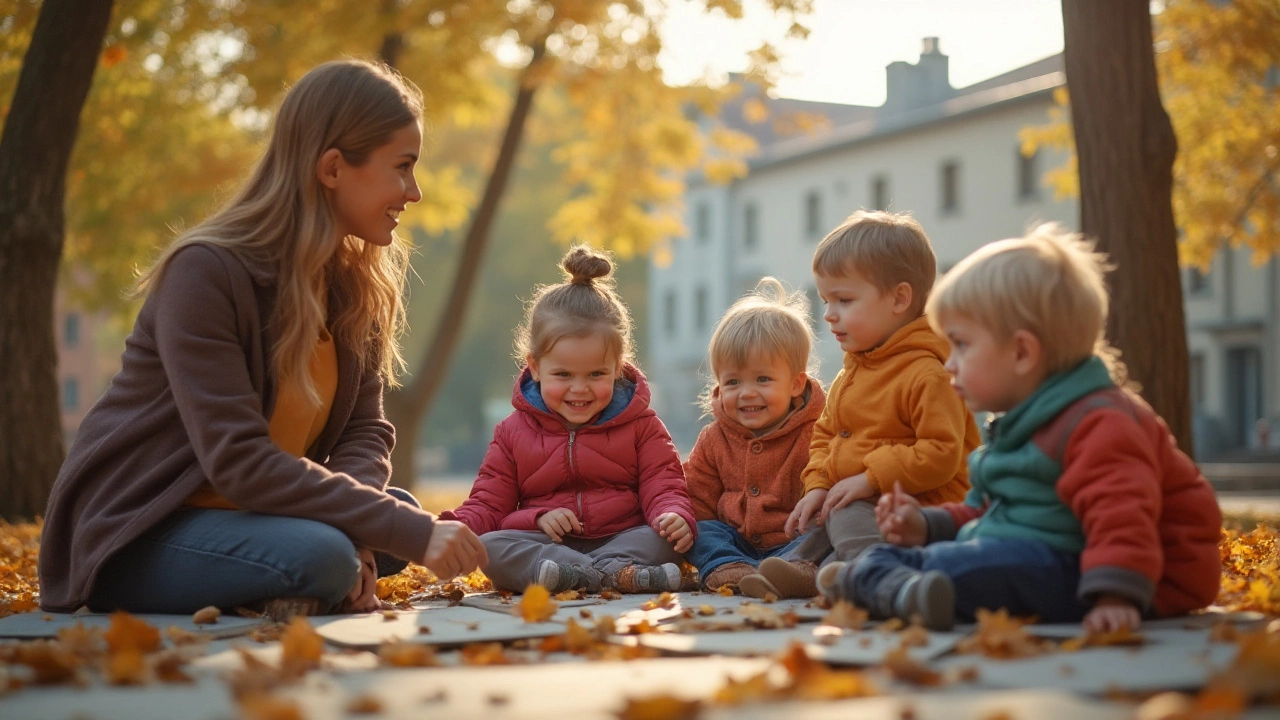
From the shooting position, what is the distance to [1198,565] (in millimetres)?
3607

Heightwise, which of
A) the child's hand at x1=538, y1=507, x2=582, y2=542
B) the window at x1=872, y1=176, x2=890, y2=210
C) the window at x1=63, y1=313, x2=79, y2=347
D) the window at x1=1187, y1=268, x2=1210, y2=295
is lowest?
the child's hand at x1=538, y1=507, x2=582, y2=542

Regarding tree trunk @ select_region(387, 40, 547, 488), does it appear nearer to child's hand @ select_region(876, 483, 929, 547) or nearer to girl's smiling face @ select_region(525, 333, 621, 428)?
girl's smiling face @ select_region(525, 333, 621, 428)

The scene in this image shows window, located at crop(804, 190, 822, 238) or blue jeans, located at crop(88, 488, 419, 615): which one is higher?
window, located at crop(804, 190, 822, 238)

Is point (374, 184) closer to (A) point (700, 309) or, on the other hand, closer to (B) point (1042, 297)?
(B) point (1042, 297)

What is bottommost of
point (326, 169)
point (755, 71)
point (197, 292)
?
point (197, 292)

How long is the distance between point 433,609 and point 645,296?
166ft

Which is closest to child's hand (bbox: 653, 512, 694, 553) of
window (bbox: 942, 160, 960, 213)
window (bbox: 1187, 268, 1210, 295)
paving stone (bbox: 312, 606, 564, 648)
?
paving stone (bbox: 312, 606, 564, 648)

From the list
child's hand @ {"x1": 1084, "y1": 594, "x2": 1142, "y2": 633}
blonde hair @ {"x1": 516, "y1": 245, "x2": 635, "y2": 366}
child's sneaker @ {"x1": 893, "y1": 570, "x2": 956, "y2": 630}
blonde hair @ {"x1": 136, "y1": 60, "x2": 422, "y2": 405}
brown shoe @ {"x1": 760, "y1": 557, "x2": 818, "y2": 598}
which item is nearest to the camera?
child's hand @ {"x1": 1084, "y1": 594, "x2": 1142, "y2": 633}

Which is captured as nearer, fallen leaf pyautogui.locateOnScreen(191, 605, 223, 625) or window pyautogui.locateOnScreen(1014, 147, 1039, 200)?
fallen leaf pyautogui.locateOnScreen(191, 605, 223, 625)

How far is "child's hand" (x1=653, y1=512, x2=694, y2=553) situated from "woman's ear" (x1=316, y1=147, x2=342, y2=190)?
1.67 m

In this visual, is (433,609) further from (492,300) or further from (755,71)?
(492,300)

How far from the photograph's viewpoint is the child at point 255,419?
4.00 m

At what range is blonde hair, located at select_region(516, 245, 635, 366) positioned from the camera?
17.1ft

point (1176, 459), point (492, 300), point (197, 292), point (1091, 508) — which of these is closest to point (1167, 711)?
point (1091, 508)
